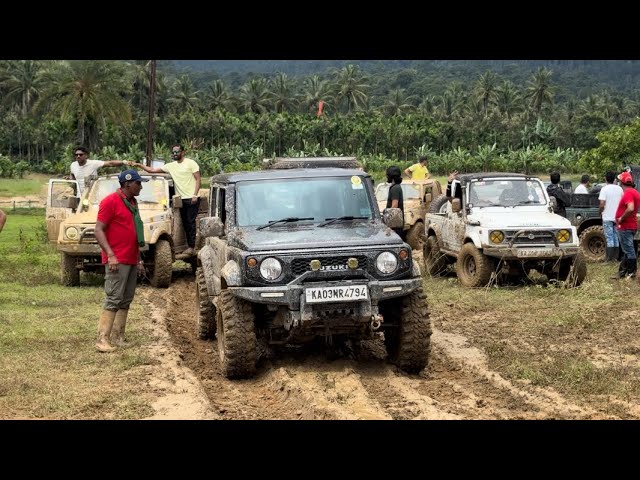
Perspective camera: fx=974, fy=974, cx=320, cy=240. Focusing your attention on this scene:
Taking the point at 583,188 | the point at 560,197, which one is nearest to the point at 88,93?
the point at 583,188

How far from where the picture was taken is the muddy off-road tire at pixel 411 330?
343 inches

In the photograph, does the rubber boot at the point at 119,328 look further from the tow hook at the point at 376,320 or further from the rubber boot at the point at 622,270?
the rubber boot at the point at 622,270

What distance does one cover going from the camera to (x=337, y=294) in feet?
26.9

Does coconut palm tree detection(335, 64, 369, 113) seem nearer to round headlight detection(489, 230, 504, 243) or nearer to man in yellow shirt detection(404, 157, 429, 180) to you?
man in yellow shirt detection(404, 157, 429, 180)

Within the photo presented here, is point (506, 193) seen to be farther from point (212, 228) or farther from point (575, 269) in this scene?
point (212, 228)

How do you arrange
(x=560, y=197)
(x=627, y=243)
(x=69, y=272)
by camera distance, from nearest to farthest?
(x=69, y=272), (x=627, y=243), (x=560, y=197)

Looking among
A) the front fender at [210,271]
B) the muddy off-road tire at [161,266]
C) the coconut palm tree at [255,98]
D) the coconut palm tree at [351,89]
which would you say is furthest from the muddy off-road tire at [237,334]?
the coconut palm tree at [351,89]

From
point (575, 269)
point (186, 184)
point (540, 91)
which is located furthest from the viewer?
point (540, 91)

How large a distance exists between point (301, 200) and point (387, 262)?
1.33 meters

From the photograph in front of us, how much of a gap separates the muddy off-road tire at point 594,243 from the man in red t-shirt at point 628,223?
3.02 metres

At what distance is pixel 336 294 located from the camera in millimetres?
8211

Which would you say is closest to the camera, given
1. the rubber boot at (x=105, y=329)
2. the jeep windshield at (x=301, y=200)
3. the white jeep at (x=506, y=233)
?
the jeep windshield at (x=301, y=200)

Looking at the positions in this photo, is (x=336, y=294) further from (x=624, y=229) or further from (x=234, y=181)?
(x=624, y=229)
